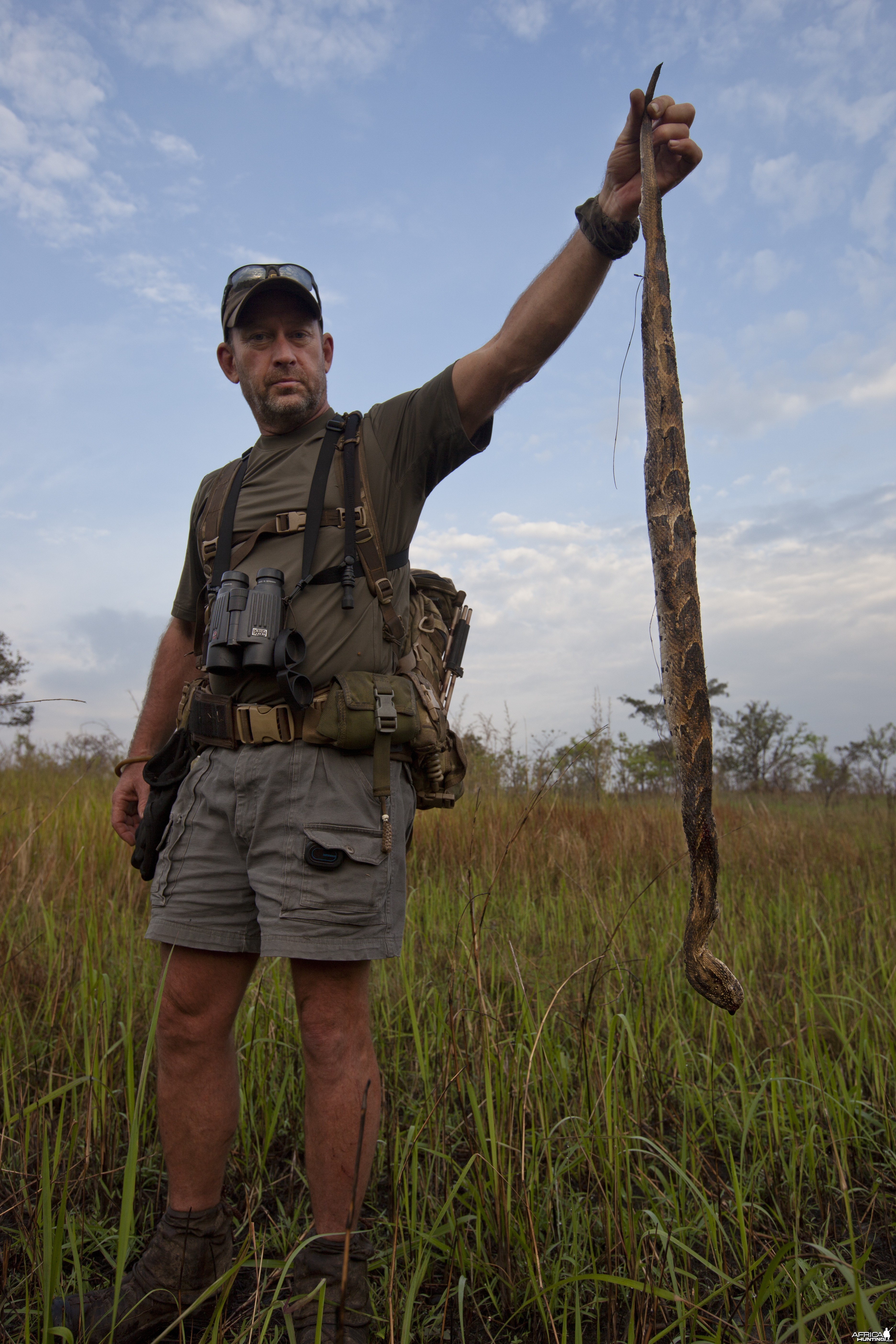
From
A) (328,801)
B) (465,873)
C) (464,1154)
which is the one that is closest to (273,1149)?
(464,1154)

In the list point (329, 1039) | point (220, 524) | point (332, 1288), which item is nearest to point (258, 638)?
point (220, 524)

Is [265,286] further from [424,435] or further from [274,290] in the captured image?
[424,435]

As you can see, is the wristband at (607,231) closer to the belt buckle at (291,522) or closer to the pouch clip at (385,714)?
the belt buckle at (291,522)

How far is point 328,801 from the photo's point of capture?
194 cm

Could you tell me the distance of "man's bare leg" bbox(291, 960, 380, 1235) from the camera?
1.80 m

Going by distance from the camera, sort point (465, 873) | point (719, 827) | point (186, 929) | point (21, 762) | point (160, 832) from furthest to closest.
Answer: point (21, 762) → point (719, 827) → point (465, 873) → point (160, 832) → point (186, 929)

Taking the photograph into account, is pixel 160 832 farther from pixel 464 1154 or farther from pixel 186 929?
pixel 464 1154

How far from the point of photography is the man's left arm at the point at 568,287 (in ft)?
5.58

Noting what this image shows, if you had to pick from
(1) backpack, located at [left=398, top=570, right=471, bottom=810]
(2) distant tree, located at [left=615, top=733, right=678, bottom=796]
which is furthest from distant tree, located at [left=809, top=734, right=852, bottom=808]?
(1) backpack, located at [left=398, top=570, right=471, bottom=810]

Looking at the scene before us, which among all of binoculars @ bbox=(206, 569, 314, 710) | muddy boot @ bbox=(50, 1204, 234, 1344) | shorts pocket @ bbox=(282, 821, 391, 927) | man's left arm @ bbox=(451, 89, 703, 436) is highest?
man's left arm @ bbox=(451, 89, 703, 436)

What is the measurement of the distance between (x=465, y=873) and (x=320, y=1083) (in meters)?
2.30

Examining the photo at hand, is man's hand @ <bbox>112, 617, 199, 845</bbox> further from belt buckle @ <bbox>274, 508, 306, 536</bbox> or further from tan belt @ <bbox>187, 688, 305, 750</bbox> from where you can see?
belt buckle @ <bbox>274, 508, 306, 536</bbox>

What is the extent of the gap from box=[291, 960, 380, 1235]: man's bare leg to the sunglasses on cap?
77.6 inches

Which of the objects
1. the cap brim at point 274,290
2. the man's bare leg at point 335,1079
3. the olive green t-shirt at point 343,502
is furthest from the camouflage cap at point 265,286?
the man's bare leg at point 335,1079
